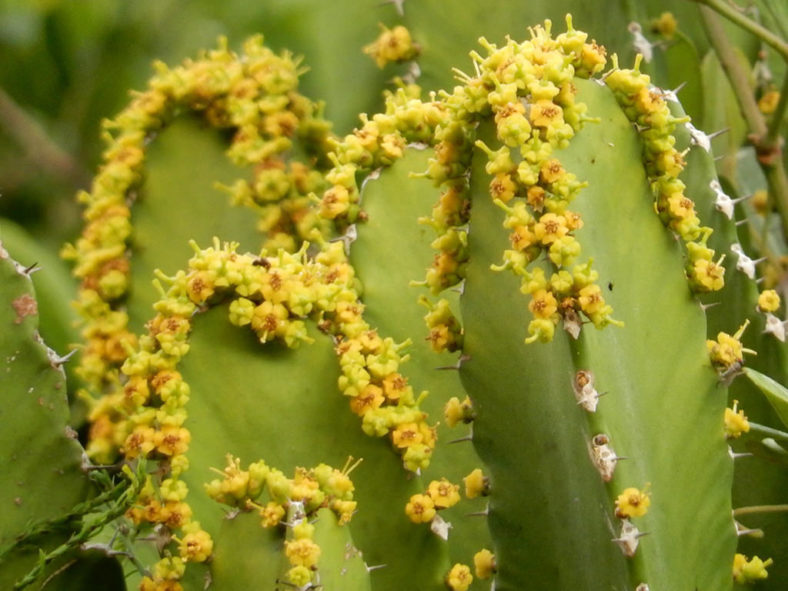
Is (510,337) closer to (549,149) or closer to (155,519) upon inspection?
(549,149)

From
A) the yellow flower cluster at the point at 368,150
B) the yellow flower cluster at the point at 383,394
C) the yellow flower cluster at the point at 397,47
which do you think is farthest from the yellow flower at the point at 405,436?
the yellow flower cluster at the point at 397,47

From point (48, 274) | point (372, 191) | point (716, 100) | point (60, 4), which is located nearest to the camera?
point (372, 191)

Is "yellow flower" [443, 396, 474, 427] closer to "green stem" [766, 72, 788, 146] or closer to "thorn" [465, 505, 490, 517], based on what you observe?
"thorn" [465, 505, 490, 517]

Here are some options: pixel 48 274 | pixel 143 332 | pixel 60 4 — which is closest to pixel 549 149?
pixel 143 332

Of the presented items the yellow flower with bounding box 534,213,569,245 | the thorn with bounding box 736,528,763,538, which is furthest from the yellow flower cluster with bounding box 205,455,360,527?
the thorn with bounding box 736,528,763,538

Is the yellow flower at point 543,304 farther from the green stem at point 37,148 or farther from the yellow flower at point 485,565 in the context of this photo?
the green stem at point 37,148
